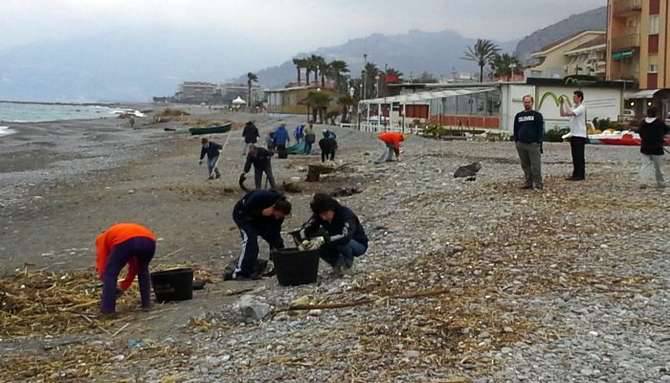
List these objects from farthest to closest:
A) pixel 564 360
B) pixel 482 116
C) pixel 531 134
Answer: pixel 482 116, pixel 531 134, pixel 564 360

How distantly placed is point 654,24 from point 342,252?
4791cm

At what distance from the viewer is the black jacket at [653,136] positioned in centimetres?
1362

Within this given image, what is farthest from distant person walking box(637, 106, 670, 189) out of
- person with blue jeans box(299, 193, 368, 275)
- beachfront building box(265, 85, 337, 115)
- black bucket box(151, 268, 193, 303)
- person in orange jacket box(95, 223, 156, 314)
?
beachfront building box(265, 85, 337, 115)

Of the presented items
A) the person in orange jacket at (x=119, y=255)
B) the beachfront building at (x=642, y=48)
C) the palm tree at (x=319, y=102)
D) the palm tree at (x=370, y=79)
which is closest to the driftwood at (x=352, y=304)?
the person in orange jacket at (x=119, y=255)

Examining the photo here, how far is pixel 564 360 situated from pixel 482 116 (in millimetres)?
39183

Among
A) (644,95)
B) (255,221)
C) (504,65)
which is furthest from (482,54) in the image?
(255,221)

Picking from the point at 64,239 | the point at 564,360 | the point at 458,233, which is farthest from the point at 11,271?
the point at 564,360

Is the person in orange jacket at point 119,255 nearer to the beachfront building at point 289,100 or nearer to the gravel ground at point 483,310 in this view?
the gravel ground at point 483,310

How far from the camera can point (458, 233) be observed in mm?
10719

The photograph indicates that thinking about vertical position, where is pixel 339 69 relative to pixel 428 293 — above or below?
above

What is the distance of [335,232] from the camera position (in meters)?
8.54

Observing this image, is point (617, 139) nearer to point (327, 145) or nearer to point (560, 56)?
point (327, 145)

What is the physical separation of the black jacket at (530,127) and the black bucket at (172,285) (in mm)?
6867

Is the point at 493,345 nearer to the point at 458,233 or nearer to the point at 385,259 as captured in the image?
the point at 385,259
